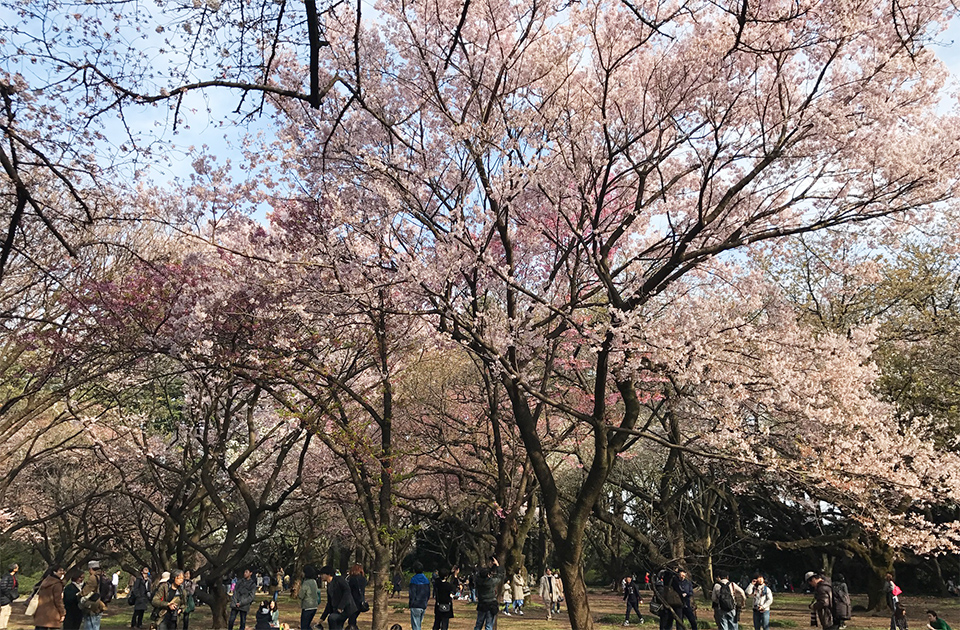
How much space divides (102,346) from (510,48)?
7902 millimetres

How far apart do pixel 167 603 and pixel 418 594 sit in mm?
3976

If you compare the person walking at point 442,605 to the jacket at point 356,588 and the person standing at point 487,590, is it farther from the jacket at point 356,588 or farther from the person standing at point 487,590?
the jacket at point 356,588

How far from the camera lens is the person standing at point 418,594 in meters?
12.1

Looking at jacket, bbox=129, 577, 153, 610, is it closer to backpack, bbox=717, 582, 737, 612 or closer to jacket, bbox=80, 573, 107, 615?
jacket, bbox=80, 573, 107, 615

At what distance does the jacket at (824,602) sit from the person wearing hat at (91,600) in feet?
33.9

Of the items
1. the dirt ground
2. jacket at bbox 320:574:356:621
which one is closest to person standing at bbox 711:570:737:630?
the dirt ground

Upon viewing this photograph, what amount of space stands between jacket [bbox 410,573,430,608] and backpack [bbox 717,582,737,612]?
4940 mm

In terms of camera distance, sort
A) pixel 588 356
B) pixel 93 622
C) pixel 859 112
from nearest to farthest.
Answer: pixel 859 112, pixel 93 622, pixel 588 356

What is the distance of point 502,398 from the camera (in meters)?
16.3

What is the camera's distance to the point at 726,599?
11.9 meters

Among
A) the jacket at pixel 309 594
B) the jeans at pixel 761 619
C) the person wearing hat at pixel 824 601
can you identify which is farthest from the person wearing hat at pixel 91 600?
the jeans at pixel 761 619

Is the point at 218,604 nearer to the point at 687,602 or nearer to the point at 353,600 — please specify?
the point at 353,600

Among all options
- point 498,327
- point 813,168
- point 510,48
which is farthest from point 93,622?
point 813,168

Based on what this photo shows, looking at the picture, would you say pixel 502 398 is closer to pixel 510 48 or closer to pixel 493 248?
pixel 493 248
